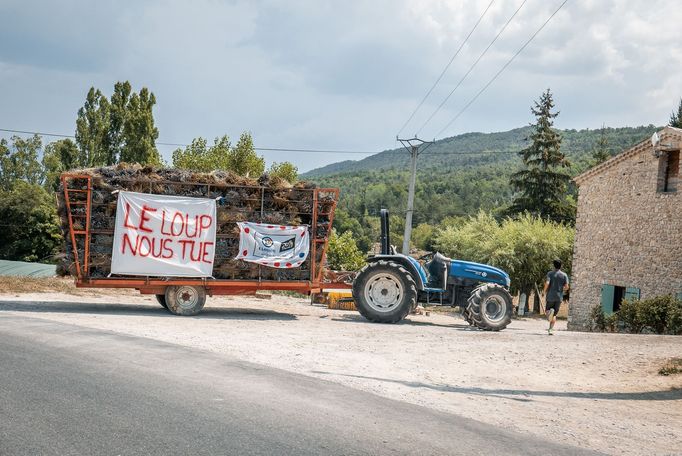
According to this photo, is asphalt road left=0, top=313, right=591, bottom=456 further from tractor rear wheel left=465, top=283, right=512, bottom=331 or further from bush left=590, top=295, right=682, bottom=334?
bush left=590, top=295, right=682, bottom=334

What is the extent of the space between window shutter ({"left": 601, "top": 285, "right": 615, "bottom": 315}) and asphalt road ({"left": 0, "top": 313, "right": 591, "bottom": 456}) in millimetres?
22800

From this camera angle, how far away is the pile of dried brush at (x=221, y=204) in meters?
16.9

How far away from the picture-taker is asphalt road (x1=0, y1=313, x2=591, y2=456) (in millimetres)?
6359

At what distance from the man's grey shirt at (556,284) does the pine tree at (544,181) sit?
42.4 metres

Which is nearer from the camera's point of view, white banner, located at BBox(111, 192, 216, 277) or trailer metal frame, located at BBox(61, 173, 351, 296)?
trailer metal frame, located at BBox(61, 173, 351, 296)

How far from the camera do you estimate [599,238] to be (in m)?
30.6

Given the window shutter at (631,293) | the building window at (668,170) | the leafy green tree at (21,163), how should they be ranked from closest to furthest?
the building window at (668,170) < the window shutter at (631,293) < the leafy green tree at (21,163)

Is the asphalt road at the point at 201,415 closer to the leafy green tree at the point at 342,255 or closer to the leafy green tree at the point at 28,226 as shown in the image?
the leafy green tree at the point at 28,226

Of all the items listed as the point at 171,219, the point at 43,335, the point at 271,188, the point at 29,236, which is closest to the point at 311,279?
the point at 271,188

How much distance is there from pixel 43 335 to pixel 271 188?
7.41m

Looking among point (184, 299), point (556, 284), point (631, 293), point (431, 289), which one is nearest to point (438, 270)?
point (431, 289)

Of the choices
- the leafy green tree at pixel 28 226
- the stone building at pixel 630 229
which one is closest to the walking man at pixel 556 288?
the stone building at pixel 630 229

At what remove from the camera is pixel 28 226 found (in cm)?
5778

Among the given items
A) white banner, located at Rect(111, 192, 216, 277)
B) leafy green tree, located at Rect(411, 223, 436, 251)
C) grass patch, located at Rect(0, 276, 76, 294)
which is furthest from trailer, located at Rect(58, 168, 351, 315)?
leafy green tree, located at Rect(411, 223, 436, 251)
